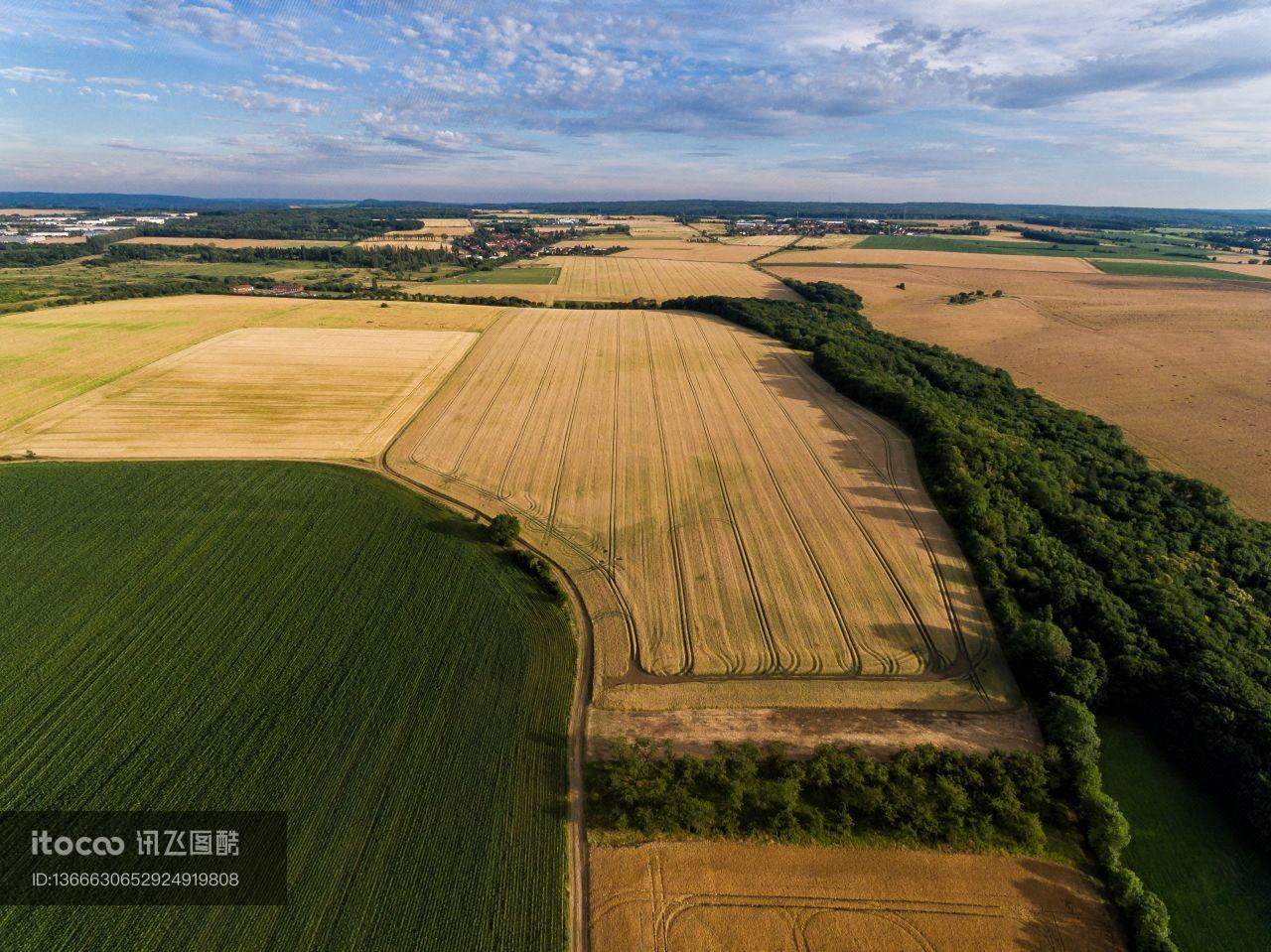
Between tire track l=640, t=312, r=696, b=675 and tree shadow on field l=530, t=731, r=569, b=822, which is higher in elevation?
tire track l=640, t=312, r=696, b=675

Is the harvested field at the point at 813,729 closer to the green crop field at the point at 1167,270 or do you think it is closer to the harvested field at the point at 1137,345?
the harvested field at the point at 1137,345

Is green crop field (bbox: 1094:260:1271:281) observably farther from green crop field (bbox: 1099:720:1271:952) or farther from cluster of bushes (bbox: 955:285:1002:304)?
green crop field (bbox: 1099:720:1271:952)

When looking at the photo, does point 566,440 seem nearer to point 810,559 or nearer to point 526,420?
point 526,420

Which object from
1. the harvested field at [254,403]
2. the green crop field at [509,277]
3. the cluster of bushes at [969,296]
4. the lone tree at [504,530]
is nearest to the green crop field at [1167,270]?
the cluster of bushes at [969,296]

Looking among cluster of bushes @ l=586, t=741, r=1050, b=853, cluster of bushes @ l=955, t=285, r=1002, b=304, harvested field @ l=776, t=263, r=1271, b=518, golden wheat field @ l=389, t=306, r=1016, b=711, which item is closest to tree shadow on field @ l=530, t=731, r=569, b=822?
cluster of bushes @ l=586, t=741, r=1050, b=853

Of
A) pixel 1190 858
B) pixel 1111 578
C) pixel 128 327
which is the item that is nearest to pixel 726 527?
pixel 1111 578

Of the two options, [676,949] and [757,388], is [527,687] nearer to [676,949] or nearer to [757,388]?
[676,949]

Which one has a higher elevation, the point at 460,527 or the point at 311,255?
the point at 311,255
